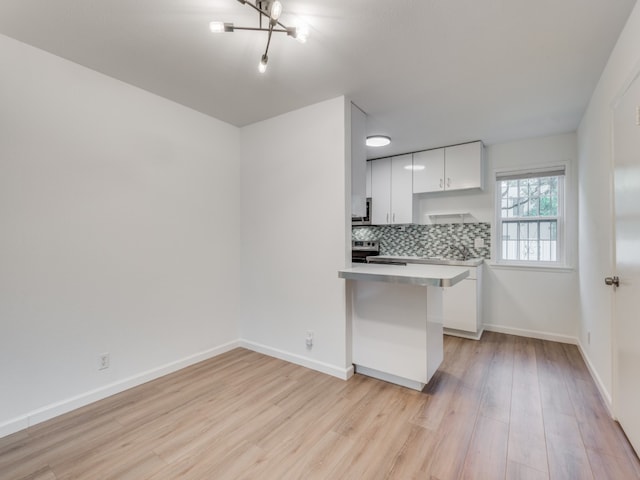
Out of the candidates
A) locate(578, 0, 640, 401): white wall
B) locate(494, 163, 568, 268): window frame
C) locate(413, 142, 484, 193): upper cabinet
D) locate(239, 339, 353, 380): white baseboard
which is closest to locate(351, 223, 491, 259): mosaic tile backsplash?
locate(494, 163, 568, 268): window frame

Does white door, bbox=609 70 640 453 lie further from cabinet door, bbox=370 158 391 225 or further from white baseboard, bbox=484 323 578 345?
cabinet door, bbox=370 158 391 225

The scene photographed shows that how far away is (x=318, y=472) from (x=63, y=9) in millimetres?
2881

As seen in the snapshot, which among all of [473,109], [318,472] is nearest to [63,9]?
[318,472]

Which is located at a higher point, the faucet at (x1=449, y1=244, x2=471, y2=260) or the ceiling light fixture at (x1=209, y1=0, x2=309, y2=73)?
the ceiling light fixture at (x1=209, y1=0, x2=309, y2=73)

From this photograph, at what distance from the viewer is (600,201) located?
2408 millimetres

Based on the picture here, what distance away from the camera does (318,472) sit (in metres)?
1.62

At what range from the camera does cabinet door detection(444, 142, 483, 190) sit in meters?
3.84

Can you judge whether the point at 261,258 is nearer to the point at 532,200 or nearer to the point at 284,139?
the point at 284,139

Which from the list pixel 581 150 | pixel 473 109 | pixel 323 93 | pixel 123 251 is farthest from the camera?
pixel 581 150

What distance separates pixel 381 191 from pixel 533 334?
2677 millimetres

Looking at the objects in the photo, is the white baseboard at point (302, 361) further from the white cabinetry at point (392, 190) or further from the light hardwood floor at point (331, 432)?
the white cabinetry at point (392, 190)

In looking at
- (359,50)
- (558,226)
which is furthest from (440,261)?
(359,50)

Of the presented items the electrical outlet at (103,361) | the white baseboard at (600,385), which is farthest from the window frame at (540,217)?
the electrical outlet at (103,361)

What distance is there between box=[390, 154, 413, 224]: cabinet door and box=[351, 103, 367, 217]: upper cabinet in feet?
4.93
